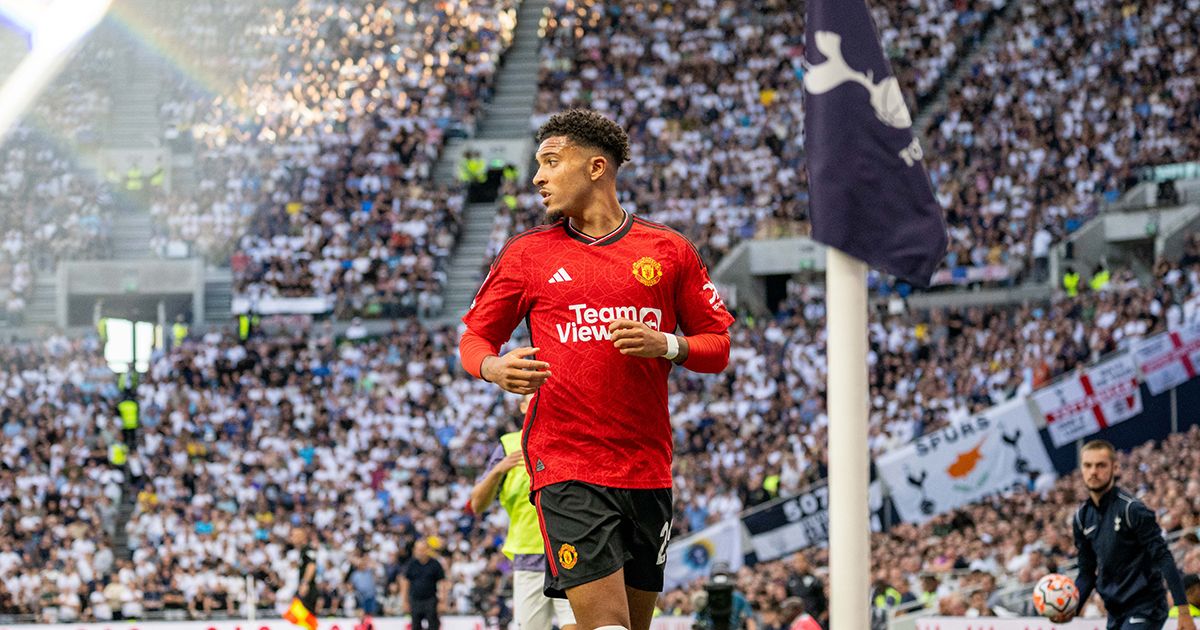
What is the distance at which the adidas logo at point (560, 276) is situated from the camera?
5746 mm

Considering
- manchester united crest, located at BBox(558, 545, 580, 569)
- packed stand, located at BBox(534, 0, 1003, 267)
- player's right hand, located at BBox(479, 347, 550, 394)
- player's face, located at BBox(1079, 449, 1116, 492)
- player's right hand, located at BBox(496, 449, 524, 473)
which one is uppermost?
packed stand, located at BBox(534, 0, 1003, 267)

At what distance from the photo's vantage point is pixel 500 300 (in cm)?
586

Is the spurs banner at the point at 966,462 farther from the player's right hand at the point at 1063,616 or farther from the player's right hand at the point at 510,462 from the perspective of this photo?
the player's right hand at the point at 510,462

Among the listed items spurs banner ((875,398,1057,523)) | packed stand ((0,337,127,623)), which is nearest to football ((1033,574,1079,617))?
spurs banner ((875,398,1057,523))

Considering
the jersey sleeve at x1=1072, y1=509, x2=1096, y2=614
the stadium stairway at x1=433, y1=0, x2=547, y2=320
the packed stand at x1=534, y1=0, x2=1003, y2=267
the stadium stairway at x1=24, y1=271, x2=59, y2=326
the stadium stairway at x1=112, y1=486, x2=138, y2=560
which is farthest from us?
the stadium stairway at x1=433, y1=0, x2=547, y2=320

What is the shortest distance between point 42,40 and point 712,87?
16.5 m

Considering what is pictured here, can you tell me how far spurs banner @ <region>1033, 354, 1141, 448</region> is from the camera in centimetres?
2214

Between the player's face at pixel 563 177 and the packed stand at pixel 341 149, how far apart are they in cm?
2683

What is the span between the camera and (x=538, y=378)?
5.38 metres

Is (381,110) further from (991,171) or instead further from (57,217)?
(991,171)

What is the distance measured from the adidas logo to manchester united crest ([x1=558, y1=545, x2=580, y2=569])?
0.92 metres

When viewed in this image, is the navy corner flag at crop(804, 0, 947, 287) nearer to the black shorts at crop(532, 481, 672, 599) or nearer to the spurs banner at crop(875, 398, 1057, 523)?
the black shorts at crop(532, 481, 672, 599)

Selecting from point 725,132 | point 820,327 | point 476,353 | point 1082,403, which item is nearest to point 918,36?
point 725,132

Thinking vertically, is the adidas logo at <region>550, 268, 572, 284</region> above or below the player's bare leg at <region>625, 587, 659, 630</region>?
above
